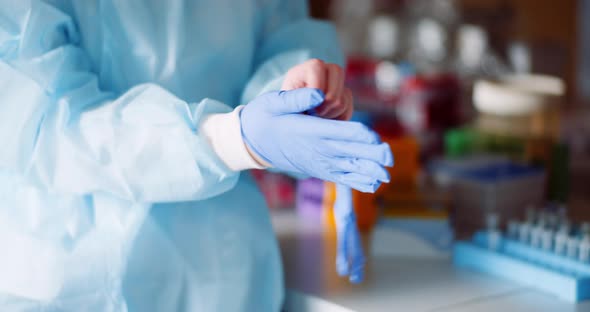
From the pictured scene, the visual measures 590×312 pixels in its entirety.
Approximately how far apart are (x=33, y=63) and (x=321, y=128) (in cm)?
33

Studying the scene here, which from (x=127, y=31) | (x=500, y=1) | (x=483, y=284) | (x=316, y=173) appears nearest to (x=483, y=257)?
(x=483, y=284)

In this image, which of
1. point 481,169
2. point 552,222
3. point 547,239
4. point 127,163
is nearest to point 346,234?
point 127,163

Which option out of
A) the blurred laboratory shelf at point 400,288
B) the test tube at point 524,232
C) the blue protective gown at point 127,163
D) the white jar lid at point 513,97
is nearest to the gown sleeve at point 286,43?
the blue protective gown at point 127,163

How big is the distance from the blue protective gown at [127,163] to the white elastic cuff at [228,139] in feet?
0.04

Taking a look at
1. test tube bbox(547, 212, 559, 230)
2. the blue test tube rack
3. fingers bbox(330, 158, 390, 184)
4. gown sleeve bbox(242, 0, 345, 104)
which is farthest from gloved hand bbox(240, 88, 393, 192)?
test tube bbox(547, 212, 559, 230)

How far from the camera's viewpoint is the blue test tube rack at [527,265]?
81cm

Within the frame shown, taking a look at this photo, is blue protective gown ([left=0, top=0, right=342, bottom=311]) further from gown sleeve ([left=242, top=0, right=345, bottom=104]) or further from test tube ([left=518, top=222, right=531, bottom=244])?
test tube ([left=518, top=222, right=531, bottom=244])

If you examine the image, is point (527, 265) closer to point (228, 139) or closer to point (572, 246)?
point (572, 246)

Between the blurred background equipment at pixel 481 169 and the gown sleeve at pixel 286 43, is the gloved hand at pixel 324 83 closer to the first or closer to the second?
the gown sleeve at pixel 286 43

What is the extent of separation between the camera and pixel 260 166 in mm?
665

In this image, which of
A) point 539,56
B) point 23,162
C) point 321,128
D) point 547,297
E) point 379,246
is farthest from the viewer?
point 539,56

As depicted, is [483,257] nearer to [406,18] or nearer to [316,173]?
[316,173]

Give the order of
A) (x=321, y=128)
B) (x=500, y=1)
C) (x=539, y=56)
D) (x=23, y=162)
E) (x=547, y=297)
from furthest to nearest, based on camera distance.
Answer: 1. (x=500, y=1)
2. (x=539, y=56)
3. (x=547, y=297)
4. (x=23, y=162)
5. (x=321, y=128)

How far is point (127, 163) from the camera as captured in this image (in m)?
0.66
